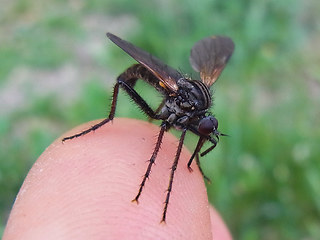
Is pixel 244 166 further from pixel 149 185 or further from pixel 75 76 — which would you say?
pixel 75 76

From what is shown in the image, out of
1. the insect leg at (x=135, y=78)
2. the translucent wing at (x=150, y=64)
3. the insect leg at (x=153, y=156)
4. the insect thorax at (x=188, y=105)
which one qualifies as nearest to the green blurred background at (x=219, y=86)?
the insect leg at (x=135, y=78)

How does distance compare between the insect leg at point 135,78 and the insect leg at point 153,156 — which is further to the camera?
the insect leg at point 135,78

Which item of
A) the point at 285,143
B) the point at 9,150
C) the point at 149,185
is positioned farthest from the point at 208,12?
the point at 149,185

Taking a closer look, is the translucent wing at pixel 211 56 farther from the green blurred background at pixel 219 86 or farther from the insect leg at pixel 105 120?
the green blurred background at pixel 219 86

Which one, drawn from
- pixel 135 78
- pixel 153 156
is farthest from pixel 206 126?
pixel 135 78

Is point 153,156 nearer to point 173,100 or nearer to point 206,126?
point 206,126

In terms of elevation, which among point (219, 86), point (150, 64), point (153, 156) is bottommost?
point (219, 86)
